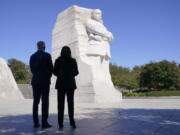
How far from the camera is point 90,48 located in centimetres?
1386

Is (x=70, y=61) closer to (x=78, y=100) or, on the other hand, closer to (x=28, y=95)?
(x=78, y=100)

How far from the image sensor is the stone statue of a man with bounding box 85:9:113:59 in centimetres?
1378

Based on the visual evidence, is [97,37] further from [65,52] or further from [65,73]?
[65,73]

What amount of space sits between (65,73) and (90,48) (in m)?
9.25

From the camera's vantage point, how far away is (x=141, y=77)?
48.5 meters

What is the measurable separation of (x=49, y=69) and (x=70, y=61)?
1.65 feet

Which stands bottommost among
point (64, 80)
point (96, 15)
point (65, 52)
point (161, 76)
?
point (64, 80)

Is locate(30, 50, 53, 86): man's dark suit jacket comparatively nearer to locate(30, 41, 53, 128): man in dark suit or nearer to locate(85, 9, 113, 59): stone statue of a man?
locate(30, 41, 53, 128): man in dark suit

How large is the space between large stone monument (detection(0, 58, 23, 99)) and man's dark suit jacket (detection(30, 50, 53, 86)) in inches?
662

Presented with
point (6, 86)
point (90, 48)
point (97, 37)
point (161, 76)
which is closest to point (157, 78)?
point (161, 76)

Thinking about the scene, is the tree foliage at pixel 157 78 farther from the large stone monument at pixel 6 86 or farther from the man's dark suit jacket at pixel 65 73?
the man's dark suit jacket at pixel 65 73

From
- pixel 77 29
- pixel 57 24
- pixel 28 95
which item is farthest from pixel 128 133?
pixel 28 95

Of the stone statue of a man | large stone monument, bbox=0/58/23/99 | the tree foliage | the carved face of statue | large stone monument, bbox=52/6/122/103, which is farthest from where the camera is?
the tree foliage

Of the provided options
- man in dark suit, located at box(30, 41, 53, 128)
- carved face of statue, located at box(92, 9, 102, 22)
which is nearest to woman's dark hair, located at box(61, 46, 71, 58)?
man in dark suit, located at box(30, 41, 53, 128)
